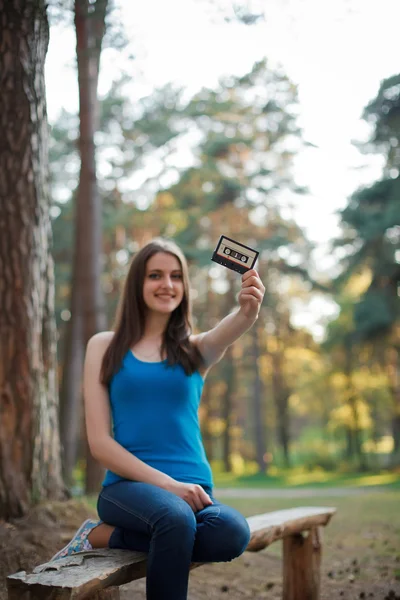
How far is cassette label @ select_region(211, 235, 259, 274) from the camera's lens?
11.2ft

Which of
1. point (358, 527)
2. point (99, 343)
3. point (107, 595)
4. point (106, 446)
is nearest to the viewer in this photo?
point (107, 595)

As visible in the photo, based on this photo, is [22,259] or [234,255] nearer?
[234,255]

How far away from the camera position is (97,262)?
34.1 feet

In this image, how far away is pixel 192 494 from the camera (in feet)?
10.00

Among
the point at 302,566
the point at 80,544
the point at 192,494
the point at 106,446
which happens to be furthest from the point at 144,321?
the point at 302,566

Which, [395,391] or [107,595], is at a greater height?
[107,595]

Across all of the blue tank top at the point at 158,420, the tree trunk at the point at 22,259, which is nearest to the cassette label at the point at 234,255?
the blue tank top at the point at 158,420

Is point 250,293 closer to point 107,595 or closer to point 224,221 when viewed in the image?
point 107,595

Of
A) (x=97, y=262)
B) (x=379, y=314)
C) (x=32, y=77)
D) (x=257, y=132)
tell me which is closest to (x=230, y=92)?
(x=257, y=132)

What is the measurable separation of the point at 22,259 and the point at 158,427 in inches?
75.8

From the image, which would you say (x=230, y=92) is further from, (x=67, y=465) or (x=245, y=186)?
(x=67, y=465)

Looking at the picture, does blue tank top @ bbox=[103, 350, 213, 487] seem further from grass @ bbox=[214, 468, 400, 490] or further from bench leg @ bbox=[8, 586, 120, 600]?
grass @ bbox=[214, 468, 400, 490]

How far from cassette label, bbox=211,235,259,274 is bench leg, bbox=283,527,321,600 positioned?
2023 mm

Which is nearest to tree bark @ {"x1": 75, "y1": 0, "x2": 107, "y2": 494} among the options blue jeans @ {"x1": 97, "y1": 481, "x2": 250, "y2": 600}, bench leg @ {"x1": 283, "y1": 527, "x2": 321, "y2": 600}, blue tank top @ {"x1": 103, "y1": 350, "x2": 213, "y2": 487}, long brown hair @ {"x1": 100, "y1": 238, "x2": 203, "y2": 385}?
bench leg @ {"x1": 283, "y1": 527, "x2": 321, "y2": 600}
